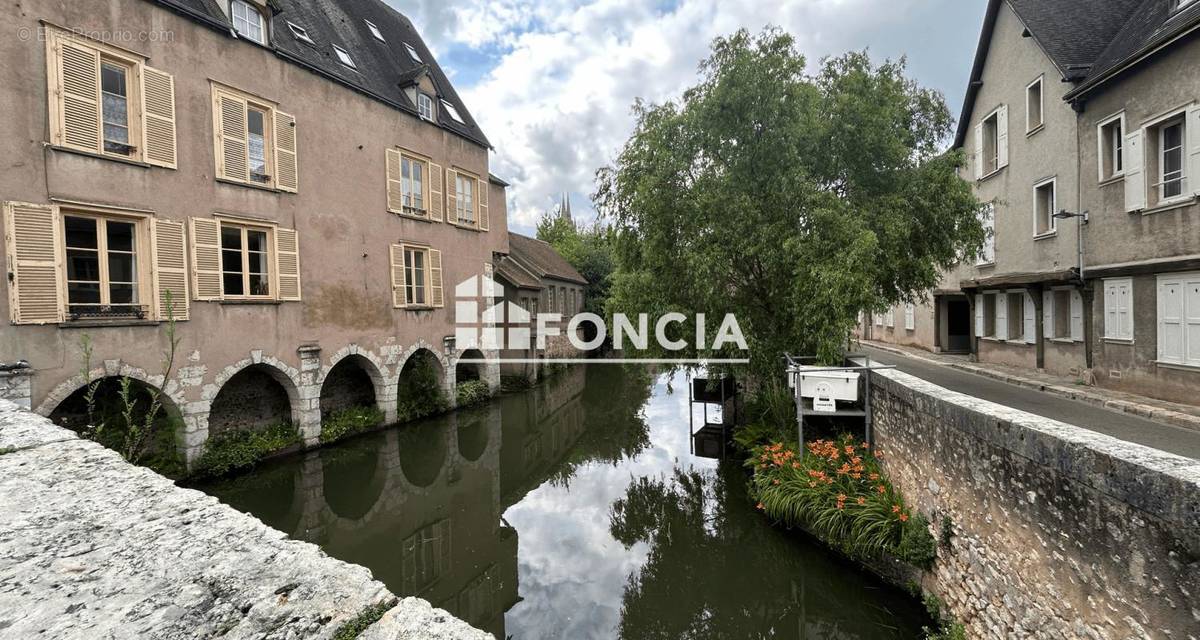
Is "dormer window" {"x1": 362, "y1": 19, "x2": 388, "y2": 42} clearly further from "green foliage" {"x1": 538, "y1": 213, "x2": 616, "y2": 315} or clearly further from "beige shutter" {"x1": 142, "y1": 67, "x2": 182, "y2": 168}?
"green foliage" {"x1": 538, "y1": 213, "x2": 616, "y2": 315}

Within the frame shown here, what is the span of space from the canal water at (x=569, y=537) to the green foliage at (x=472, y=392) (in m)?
2.67

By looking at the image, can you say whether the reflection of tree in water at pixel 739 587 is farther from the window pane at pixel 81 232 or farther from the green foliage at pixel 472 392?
the window pane at pixel 81 232

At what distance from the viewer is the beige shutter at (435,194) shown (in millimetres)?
15008

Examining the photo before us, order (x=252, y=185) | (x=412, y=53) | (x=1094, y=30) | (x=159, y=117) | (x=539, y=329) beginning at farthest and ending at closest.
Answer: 1. (x=539, y=329)
2. (x=412, y=53)
3. (x=1094, y=30)
4. (x=252, y=185)
5. (x=159, y=117)

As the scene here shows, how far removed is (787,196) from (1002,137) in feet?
31.9

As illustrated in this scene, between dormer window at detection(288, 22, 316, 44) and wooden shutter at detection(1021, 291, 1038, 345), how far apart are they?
18.5 metres

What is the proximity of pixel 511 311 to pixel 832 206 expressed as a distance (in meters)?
14.9

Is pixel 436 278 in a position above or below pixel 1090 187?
below

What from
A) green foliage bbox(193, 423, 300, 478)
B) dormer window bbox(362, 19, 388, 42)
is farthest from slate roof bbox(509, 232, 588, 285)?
green foliage bbox(193, 423, 300, 478)

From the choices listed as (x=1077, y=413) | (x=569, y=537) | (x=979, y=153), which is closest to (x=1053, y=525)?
(x=569, y=537)

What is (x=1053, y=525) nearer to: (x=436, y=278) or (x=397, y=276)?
(x=397, y=276)

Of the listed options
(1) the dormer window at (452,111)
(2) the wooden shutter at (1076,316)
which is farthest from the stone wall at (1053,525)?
(1) the dormer window at (452,111)

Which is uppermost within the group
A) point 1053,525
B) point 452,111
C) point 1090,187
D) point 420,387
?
point 452,111

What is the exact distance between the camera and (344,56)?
44.8ft
